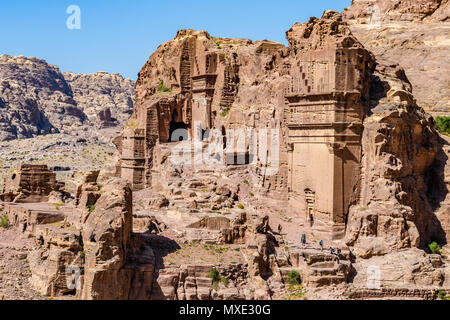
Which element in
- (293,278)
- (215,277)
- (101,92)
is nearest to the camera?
(215,277)

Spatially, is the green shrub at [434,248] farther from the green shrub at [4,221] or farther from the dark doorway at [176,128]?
the green shrub at [4,221]

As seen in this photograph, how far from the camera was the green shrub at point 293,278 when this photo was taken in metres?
27.3

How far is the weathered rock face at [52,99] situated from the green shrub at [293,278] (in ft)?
321

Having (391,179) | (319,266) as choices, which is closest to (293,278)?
(319,266)

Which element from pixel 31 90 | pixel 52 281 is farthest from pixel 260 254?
pixel 31 90

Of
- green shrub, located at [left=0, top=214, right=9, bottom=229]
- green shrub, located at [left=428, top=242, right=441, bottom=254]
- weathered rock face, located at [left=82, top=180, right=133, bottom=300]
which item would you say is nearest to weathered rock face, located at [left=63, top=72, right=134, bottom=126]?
green shrub, located at [left=0, top=214, right=9, bottom=229]

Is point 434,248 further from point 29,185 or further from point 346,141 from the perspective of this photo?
point 29,185

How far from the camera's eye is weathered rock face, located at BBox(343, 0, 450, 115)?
61094 millimetres

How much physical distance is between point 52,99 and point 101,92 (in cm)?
1981

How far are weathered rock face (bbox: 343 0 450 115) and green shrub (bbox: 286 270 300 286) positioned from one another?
37.5 meters

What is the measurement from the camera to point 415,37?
70.0m

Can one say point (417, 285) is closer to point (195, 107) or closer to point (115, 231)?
point (115, 231)

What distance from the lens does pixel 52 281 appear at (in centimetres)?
2514

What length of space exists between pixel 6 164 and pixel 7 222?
50.4 meters
